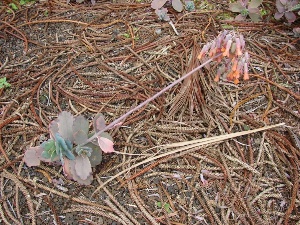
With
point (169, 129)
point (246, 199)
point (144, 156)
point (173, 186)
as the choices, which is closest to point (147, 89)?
point (169, 129)

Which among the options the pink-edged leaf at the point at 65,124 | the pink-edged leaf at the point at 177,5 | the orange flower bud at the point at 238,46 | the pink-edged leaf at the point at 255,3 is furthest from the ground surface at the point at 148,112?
the orange flower bud at the point at 238,46

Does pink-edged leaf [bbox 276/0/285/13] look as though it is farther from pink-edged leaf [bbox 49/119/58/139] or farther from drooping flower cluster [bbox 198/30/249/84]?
pink-edged leaf [bbox 49/119/58/139]

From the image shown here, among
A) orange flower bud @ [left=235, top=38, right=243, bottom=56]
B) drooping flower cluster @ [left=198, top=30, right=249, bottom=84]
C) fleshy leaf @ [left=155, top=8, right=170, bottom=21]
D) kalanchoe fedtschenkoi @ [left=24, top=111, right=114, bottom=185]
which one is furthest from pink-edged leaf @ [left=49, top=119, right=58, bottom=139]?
fleshy leaf @ [left=155, top=8, right=170, bottom=21]

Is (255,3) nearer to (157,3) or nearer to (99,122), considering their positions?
(157,3)

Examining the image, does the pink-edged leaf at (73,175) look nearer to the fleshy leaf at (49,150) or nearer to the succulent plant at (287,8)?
the fleshy leaf at (49,150)

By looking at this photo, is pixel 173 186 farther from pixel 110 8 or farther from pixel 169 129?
pixel 110 8

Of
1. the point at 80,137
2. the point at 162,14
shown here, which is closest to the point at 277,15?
the point at 162,14

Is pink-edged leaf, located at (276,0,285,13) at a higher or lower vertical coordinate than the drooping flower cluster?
lower
